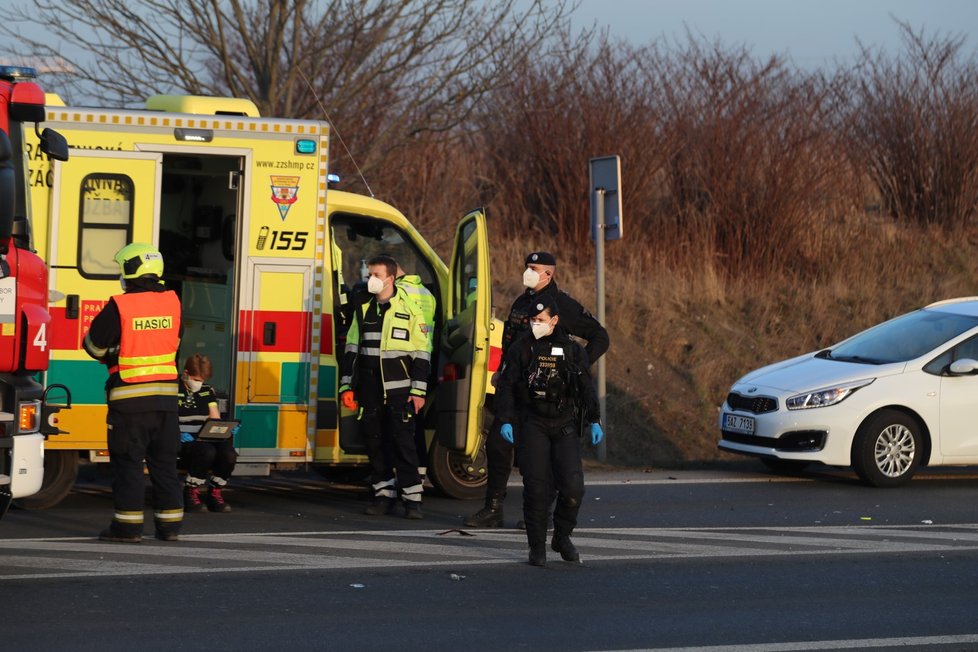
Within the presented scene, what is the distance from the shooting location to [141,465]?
28.3ft

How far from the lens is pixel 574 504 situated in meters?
8.29

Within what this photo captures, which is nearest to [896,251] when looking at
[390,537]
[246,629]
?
[390,537]

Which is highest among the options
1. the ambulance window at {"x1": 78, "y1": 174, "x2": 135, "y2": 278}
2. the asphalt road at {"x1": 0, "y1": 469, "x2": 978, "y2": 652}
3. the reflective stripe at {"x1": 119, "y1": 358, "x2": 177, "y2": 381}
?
the ambulance window at {"x1": 78, "y1": 174, "x2": 135, "y2": 278}

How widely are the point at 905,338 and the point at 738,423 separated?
1.69 meters

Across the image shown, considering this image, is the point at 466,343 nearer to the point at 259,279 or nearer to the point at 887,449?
the point at 259,279

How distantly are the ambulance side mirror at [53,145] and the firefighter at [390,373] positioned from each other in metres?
2.30

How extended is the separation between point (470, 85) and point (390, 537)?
820cm

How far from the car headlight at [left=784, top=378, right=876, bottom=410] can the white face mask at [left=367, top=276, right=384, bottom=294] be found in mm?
3956

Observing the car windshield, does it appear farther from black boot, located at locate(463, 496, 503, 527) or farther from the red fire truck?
the red fire truck

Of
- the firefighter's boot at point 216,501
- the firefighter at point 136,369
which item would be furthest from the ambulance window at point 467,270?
the firefighter at point 136,369

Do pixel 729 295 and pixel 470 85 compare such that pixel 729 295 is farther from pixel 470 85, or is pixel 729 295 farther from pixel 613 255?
pixel 470 85

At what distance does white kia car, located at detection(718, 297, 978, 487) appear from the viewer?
12.0m

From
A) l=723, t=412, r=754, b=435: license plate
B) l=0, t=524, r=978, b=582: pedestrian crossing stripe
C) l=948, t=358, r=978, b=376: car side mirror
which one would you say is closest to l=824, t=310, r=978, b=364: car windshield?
l=948, t=358, r=978, b=376: car side mirror

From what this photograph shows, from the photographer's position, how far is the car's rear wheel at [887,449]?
12.0 meters
